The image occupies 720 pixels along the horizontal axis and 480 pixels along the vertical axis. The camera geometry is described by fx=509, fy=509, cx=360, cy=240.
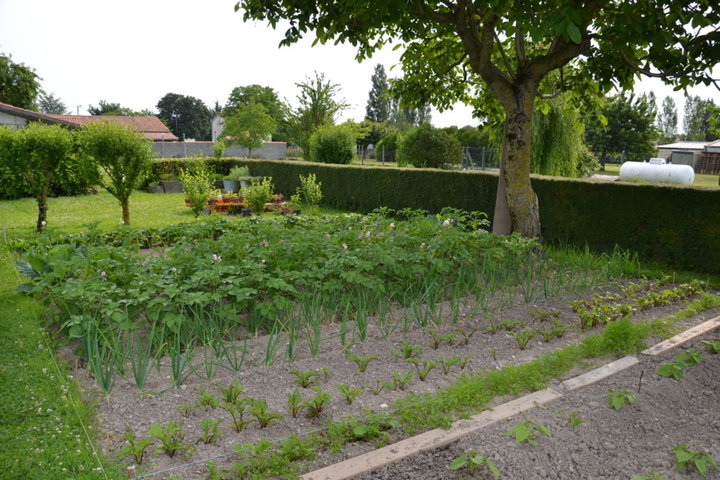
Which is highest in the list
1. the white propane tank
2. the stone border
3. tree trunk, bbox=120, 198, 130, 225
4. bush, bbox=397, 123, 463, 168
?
bush, bbox=397, 123, 463, 168

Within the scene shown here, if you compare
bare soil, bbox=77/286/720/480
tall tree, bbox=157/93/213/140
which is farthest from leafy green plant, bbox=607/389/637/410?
tall tree, bbox=157/93/213/140

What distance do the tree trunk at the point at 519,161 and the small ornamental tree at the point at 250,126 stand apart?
2657 cm

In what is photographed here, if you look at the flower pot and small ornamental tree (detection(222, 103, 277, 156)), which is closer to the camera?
the flower pot

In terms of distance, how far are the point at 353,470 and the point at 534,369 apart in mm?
1653

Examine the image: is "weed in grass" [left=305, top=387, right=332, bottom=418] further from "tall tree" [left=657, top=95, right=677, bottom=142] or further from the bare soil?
"tall tree" [left=657, top=95, right=677, bottom=142]

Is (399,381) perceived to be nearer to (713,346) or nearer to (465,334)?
(465,334)

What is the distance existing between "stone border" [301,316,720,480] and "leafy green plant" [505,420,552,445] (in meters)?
0.17

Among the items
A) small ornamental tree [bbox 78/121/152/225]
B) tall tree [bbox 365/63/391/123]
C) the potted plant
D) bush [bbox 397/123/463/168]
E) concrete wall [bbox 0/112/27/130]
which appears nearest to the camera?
small ornamental tree [bbox 78/121/152/225]

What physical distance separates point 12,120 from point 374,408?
26.6 m

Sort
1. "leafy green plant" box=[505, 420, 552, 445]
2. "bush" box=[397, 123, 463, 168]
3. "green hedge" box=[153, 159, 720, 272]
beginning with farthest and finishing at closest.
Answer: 1. "bush" box=[397, 123, 463, 168]
2. "green hedge" box=[153, 159, 720, 272]
3. "leafy green plant" box=[505, 420, 552, 445]

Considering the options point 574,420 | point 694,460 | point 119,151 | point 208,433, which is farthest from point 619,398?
point 119,151

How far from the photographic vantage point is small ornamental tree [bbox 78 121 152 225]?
31.7 feet

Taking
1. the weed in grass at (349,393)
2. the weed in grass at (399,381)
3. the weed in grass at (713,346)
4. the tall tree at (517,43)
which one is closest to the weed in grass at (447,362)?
the weed in grass at (399,381)

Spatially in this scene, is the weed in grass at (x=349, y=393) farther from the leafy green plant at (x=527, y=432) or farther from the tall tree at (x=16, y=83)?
the tall tree at (x=16, y=83)
